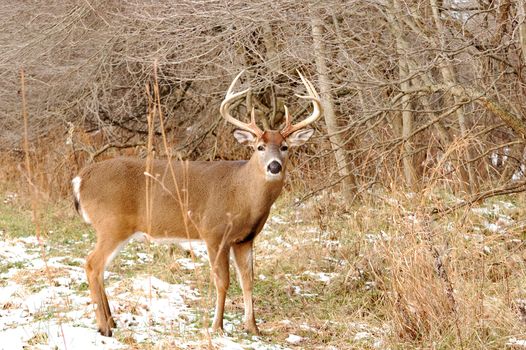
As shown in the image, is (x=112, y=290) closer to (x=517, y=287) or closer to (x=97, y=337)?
(x=97, y=337)

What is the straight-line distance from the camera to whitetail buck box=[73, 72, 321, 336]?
20.2 feet

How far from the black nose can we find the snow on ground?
1215 millimetres

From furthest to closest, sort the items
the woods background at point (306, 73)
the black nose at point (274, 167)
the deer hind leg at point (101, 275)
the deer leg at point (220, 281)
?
the woods background at point (306, 73) < the black nose at point (274, 167) < the deer leg at point (220, 281) < the deer hind leg at point (101, 275)

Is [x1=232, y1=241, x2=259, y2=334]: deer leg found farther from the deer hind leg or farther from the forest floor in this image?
the deer hind leg

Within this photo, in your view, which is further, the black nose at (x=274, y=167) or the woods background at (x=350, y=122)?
the black nose at (x=274, y=167)

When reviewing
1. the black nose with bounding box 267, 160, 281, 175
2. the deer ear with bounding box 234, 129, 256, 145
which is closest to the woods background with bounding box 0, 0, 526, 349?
the deer ear with bounding box 234, 129, 256, 145

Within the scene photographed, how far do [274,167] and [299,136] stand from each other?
58 centimetres

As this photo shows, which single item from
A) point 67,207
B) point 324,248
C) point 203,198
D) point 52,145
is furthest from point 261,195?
point 52,145

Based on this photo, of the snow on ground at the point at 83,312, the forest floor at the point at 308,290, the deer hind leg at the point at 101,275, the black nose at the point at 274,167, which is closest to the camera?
the snow on ground at the point at 83,312

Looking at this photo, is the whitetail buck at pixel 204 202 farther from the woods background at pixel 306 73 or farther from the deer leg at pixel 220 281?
the woods background at pixel 306 73

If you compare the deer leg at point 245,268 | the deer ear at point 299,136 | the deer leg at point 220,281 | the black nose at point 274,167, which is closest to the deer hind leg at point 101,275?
the deer leg at point 220,281

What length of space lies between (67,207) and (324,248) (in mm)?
4605

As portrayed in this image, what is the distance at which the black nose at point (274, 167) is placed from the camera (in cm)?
634

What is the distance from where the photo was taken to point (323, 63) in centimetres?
856
